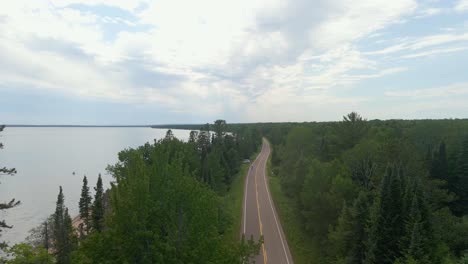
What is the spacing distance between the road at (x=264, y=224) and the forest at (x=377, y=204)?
1.40 m

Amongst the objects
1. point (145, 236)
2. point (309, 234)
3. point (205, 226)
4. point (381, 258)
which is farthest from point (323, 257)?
point (145, 236)

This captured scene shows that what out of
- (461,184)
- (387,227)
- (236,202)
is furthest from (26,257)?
(461,184)

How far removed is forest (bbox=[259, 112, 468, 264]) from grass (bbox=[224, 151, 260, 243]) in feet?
19.2

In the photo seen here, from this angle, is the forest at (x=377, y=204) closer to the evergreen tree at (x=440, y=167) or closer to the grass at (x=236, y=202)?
the evergreen tree at (x=440, y=167)

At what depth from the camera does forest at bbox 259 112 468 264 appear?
64.2ft

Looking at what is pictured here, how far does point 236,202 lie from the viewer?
48.7m

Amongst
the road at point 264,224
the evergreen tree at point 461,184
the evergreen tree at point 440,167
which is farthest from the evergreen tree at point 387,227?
the evergreen tree at point 440,167

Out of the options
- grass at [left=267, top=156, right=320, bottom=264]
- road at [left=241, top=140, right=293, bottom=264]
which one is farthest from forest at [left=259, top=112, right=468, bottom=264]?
road at [left=241, top=140, right=293, bottom=264]

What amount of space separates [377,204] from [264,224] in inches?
777

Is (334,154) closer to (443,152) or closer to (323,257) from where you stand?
(443,152)

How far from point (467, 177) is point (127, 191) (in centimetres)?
4073

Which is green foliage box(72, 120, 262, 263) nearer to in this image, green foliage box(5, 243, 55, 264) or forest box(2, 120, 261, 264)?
forest box(2, 120, 261, 264)

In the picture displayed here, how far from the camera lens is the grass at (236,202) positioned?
117 ft

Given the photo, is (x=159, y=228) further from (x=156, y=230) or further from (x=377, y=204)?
(x=377, y=204)
